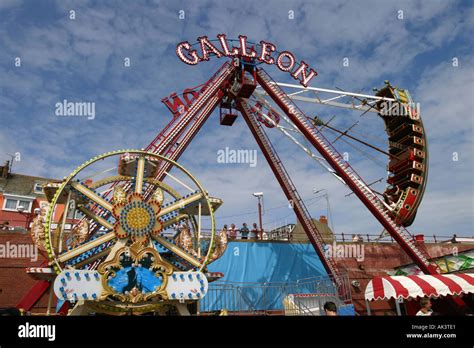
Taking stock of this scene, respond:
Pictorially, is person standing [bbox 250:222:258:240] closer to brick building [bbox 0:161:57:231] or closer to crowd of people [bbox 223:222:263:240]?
crowd of people [bbox 223:222:263:240]

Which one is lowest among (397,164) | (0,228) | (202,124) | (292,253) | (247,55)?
(292,253)

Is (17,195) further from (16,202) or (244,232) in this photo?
(244,232)

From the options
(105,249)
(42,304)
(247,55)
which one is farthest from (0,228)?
(247,55)

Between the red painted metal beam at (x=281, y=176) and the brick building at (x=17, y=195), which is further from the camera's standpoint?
the brick building at (x=17, y=195)

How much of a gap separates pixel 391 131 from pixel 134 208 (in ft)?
59.8

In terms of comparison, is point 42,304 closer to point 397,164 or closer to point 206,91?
point 206,91

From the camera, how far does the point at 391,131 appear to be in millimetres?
23625

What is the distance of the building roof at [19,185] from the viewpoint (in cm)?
→ 3665

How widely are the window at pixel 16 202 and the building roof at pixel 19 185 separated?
25.8 inches

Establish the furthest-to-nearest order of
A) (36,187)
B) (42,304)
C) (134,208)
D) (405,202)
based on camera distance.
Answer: (36,187)
(405,202)
(42,304)
(134,208)

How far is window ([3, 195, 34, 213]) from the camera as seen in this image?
35.4 m

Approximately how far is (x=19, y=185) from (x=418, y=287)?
38592 millimetres

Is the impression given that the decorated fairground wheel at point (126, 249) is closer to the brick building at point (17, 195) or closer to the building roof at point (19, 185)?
the brick building at point (17, 195)

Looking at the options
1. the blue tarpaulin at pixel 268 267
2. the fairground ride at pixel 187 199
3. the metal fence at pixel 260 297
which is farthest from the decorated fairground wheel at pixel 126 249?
the blue tarpaulin at pixel 268 267
